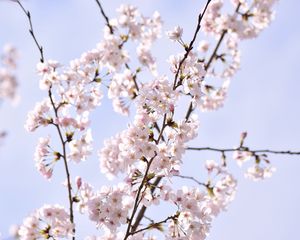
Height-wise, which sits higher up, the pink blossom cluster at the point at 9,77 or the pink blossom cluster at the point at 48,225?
the pink blossom cluster at the point at 9,77

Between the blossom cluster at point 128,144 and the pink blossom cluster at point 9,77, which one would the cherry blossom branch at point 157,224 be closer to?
the blossom cluster at point 128,144

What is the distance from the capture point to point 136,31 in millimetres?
7879

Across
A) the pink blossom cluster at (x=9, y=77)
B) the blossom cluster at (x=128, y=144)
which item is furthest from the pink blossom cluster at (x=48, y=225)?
the pink blossom cluster at (x=9, y=77)

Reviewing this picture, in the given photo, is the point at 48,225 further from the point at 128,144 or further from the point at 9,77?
Result: the point at 9,77

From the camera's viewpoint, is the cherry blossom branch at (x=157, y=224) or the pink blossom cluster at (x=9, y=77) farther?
the pink blossom cluster at (x=9, y=77)

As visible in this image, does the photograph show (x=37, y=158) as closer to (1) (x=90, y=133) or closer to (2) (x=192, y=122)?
(1) (x=90, y=133)

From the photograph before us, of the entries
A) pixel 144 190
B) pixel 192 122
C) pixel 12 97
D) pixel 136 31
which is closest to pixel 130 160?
pixel 144 190

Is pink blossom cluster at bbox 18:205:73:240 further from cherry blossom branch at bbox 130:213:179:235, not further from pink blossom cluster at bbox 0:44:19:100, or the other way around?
pink blossom cluster at bbox 0:44:19:100

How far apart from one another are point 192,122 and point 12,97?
12366 mm

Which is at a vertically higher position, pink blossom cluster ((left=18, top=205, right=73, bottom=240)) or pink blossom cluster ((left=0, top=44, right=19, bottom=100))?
pink blossom cluster ((left=0, top=44, right=19, bottom=100))

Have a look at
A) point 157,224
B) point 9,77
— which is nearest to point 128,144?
point 157,224

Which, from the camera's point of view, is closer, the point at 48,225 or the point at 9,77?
the point at 48,225

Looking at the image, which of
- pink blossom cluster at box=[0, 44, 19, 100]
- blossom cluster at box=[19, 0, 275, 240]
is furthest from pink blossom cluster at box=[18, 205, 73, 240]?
pink blossom cluster at box=[0, 44, 19, 100]

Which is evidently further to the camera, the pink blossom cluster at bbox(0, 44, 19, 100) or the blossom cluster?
the pink blossom cluster at bbox(0, 44, 19, 100)
